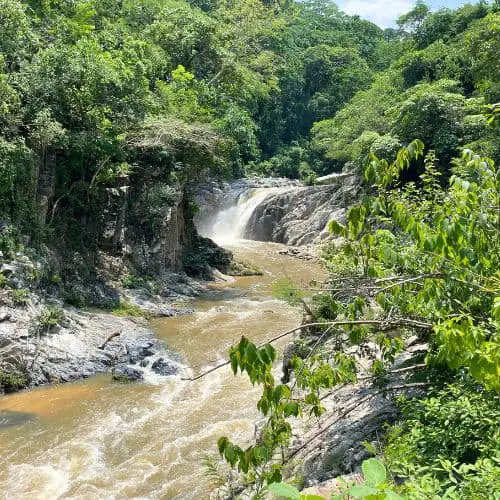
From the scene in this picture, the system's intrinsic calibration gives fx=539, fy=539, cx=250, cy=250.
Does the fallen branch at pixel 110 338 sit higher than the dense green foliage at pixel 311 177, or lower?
lower

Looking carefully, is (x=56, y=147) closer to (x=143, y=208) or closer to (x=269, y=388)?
(x=143, y=208)

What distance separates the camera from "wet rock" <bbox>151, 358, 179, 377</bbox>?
431 inches

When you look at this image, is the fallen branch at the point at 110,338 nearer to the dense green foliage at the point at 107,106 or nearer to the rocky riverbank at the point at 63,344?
the rocky riverbank at the point at 63,344

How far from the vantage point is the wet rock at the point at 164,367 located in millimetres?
10942

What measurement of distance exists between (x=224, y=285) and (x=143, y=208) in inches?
163

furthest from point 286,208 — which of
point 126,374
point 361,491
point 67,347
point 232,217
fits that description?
point 361,491

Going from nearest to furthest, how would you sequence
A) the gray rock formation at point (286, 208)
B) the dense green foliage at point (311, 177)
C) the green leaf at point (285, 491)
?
the green leaf at point (285, 491), the dense green foliage at point (311, 177), the gray rock formation at point (286, 208)

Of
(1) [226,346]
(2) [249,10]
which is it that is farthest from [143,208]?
(2) [249,10]

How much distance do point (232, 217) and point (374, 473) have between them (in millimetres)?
31540

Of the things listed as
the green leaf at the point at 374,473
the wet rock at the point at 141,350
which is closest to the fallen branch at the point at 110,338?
the wet rock at the point at 141,350

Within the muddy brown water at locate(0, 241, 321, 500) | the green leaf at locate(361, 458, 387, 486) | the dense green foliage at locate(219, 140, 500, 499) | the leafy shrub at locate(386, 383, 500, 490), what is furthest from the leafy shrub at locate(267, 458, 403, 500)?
the muddy brown water at locate(0, 241, 321, 500)

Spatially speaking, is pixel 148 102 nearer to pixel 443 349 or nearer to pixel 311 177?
pixel 443 349

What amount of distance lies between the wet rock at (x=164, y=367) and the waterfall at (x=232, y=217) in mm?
20544

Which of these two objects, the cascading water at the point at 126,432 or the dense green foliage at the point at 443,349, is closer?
the dense green foliage at the point at 443,349
